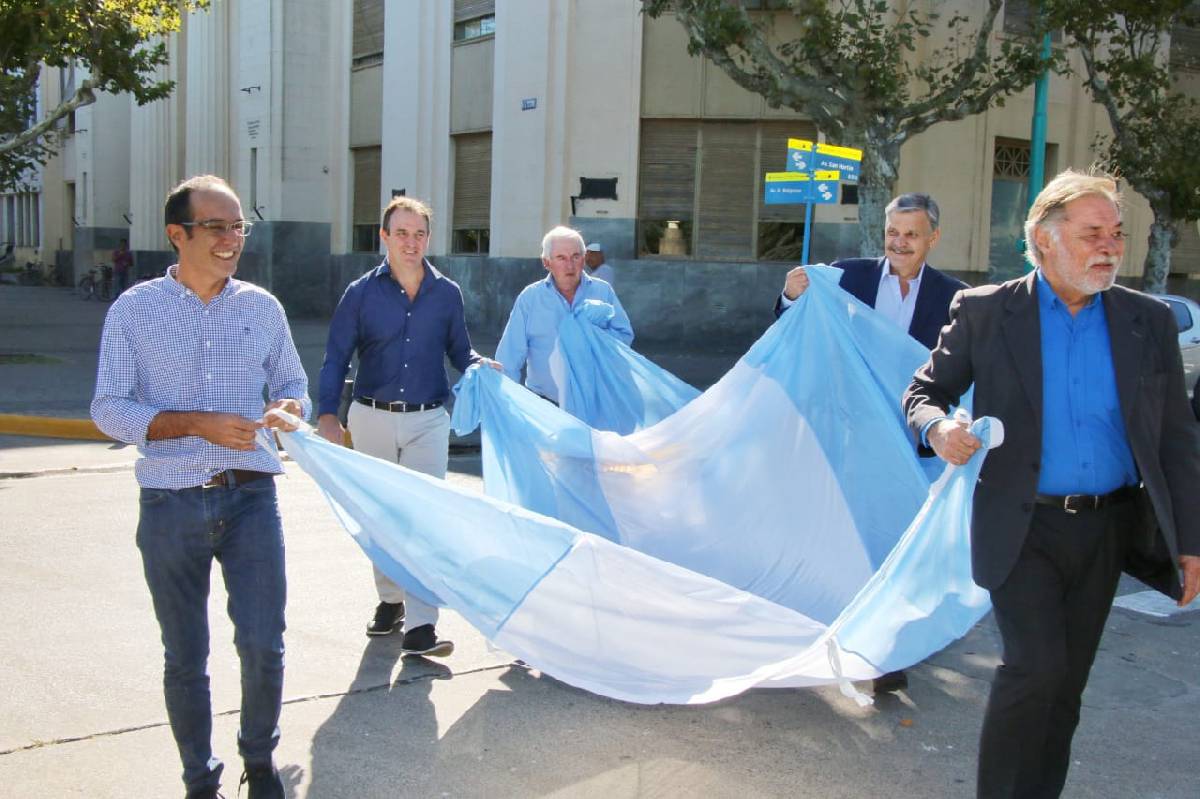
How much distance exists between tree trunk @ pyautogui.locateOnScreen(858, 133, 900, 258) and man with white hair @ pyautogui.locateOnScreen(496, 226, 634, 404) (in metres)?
9.66

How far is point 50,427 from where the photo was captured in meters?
11.7

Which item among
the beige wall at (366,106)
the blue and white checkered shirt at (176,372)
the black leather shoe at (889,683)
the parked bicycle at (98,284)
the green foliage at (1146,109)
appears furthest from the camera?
the parked bicycle at (98,284)

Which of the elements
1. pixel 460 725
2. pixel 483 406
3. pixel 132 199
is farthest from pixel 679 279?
pixel 132 199

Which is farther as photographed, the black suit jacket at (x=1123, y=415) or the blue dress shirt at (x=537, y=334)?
the blue dress shirt at (x=537, y=334)

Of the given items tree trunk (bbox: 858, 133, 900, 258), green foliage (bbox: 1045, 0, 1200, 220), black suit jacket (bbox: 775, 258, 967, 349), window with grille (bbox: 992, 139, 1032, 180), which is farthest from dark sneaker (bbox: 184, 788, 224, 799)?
window with grille (bbox: 992, 139, 1032, 180)

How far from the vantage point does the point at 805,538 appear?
5266 mm

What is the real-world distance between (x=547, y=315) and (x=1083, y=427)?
387 centimetres

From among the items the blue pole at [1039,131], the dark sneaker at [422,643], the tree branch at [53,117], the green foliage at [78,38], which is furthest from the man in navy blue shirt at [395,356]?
the tree branch at [53,117]

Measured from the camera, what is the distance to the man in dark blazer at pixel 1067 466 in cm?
327

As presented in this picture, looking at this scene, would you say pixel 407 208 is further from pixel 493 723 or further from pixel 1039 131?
pixel 1039 131

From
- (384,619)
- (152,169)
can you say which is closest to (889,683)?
(384,619)

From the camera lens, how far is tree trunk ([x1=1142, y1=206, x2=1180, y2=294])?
18797mm

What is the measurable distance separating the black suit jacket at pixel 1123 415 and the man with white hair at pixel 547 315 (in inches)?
138

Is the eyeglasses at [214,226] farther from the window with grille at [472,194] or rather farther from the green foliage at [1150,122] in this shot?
the window with grille at [472,194]
